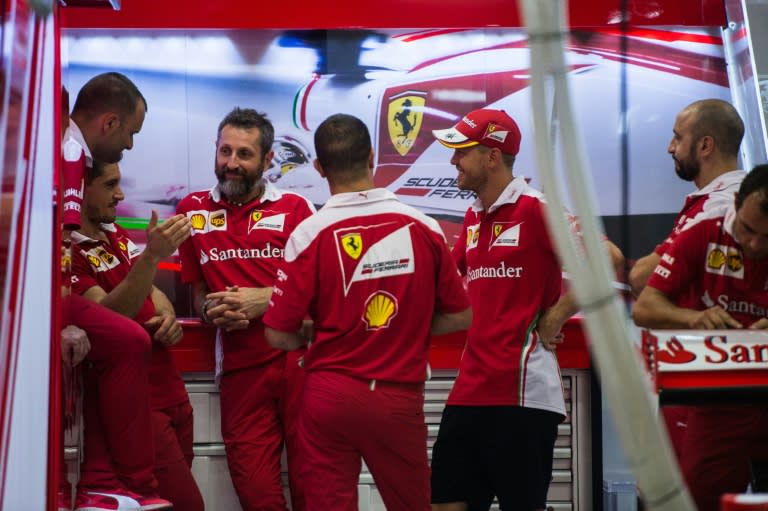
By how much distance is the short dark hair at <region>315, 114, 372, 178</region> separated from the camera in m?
3.46

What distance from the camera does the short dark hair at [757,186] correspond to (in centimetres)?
302

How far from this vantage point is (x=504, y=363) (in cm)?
→ 380

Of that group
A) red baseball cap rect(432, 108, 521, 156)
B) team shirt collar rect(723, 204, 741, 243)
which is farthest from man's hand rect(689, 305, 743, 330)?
red baseball cap rect(432, 108, 521, 156)

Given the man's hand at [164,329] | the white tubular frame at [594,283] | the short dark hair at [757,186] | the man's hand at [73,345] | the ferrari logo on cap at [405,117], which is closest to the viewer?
the white tubular frame at [594,283]

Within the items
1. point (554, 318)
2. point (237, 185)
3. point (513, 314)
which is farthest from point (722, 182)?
point (237, 185)

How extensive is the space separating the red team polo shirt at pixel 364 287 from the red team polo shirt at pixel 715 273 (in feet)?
2.36

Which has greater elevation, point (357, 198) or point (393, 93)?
point (393, 93)

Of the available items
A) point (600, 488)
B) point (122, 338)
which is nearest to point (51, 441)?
point (122, 338)

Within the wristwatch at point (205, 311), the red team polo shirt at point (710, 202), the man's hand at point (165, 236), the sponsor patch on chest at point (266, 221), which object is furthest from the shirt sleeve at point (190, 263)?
the red team polo shirt at point (710, 202)

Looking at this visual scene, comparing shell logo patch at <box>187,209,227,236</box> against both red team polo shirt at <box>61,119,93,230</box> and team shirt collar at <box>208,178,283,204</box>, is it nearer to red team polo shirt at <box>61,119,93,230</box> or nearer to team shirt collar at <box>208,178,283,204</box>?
team shirt collar at <box>208,178,283,204</box>

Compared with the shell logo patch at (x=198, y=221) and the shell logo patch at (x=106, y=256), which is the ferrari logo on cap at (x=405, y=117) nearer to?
the shell logo patch at (x=198, y=221)

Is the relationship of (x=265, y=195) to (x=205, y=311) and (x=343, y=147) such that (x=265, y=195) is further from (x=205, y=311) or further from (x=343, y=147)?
(x=343, y=147)

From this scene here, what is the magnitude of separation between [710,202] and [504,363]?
898 millimetres

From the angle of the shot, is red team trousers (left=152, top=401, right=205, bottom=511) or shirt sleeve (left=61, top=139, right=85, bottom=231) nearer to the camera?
shirt sleeve (left=61, top=139, right=85, bottom=231)
